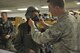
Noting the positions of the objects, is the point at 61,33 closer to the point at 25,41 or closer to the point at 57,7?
the point at 57,7

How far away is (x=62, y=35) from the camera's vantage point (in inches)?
107

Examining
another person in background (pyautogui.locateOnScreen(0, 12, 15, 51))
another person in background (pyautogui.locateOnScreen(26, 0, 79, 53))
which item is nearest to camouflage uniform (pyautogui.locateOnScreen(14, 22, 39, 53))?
another person in background (pyautogui.locateOnScreen(26, 0, 79, 53))

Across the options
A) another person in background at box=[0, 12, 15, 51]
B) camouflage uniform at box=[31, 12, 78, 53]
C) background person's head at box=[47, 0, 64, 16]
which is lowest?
another person in background at box=[0, 12, 15, 51]

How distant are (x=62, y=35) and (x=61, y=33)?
3cm

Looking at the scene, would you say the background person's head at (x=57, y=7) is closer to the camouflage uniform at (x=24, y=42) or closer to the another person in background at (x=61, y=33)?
the another person in background at (x=61, y=33)

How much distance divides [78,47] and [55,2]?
1.93 ft

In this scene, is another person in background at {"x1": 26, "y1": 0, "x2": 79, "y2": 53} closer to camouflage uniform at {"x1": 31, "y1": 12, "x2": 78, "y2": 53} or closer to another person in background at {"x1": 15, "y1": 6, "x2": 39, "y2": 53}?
camouflage uniform at {"x1": 31, "y1": 12, "x2": 78, "y2": 53}

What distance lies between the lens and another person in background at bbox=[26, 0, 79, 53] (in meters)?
2.70

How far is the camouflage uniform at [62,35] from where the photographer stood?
8.86ft

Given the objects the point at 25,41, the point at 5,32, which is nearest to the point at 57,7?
the point at 25,41

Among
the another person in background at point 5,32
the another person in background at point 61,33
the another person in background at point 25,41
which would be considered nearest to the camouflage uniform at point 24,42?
the another person in background at point 25,41

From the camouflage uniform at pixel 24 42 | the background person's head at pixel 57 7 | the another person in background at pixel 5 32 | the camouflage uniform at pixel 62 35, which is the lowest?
the another person in background at pixel 5 32

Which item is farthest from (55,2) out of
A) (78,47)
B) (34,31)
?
(78,47)

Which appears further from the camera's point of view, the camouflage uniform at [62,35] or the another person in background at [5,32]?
the another person in background at [5,32]
